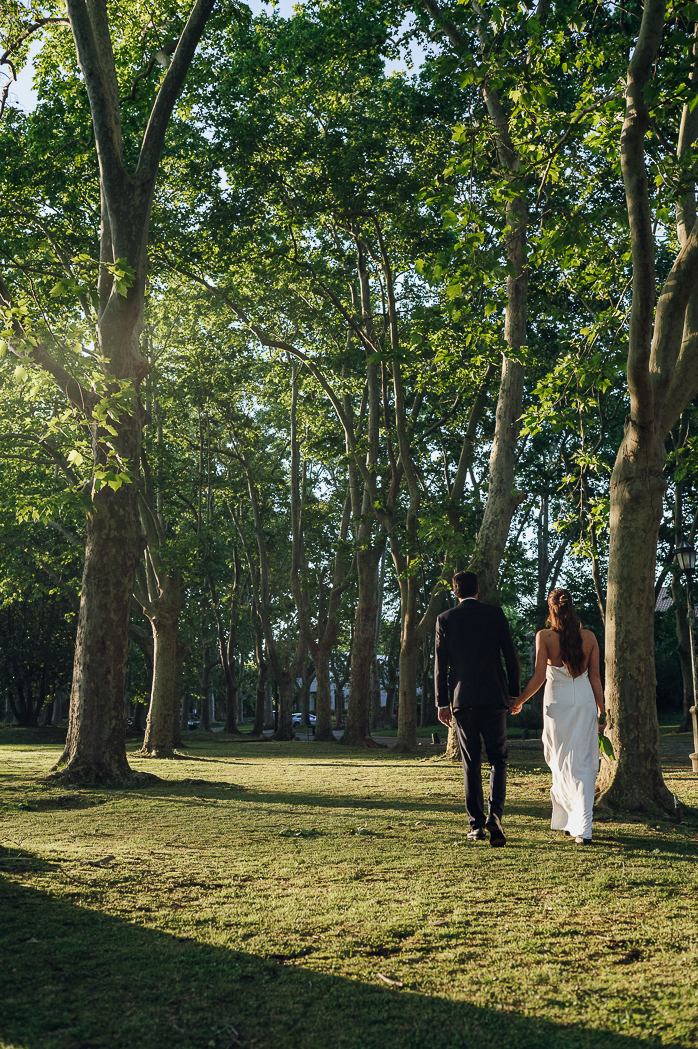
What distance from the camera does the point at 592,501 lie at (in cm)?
1130

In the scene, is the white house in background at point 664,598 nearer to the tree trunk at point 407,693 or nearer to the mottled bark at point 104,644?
the tree trunk at point 407,693

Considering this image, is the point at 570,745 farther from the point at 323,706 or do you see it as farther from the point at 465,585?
the point at 323,706

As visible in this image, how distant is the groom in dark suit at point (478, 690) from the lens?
636 cm

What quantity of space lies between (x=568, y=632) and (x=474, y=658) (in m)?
0.91

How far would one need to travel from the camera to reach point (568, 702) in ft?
22.3

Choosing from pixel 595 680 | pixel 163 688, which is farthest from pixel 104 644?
pixel 163 688

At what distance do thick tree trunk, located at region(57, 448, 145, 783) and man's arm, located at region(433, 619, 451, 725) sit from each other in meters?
5.45

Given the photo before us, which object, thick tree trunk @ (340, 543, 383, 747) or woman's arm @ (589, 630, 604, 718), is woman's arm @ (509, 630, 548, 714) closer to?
woman's arm @ (589, 630, 604, 718)

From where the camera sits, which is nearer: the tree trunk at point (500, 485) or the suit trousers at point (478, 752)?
the suit trousers at point (478, 752)

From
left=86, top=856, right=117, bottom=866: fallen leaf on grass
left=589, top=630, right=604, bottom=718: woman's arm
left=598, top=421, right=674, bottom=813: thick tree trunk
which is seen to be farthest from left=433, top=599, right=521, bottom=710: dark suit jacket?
left=86, top=856, right=117, bottom=866: fallen leaf on grass

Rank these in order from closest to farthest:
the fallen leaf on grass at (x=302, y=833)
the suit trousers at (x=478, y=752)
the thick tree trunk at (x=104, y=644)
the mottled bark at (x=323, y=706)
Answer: the suit trousers at (x=478, y=752) → the fallen leaf on grass at (x=302, y=833) → the thick tree trunk at (x=104, y=644) → the mottled bark at (x=323, y=706)

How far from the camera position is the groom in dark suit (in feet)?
20.9

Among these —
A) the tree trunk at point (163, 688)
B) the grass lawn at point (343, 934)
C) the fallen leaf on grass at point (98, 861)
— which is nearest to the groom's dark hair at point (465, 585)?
the grass lawn at point (343, 934)

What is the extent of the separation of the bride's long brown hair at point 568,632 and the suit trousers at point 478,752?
74 cm
